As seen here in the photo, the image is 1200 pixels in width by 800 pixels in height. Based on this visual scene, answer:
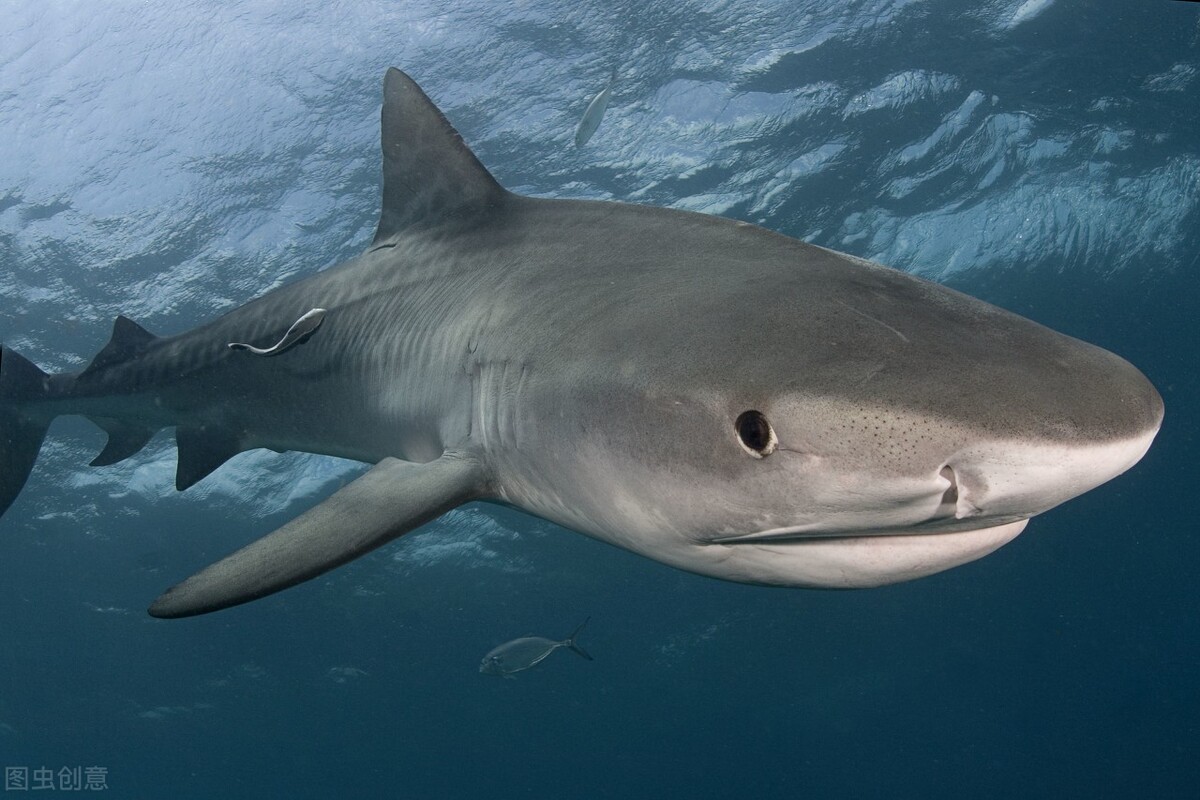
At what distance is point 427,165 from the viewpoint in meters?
4.09

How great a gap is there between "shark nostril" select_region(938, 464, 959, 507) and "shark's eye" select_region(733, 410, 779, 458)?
358 millimetres

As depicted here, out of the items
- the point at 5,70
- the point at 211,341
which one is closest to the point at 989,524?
the point at 211,341

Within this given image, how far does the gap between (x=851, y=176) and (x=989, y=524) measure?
15.3 metres

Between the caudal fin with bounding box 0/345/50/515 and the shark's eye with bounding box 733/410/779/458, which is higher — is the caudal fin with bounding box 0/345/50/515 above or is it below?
below

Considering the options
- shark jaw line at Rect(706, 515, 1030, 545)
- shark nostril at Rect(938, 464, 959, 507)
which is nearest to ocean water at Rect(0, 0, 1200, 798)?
shark jaw line at Rect(706, 515, 1030, 545)

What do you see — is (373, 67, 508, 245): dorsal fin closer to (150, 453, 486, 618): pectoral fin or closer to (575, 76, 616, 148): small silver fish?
(150, 453, 486, 618): pectoral fin

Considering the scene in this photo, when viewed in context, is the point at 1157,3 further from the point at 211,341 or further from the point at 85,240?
the point at 85,240

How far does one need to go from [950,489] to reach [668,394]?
722mm

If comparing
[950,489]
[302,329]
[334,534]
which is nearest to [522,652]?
[302,329]

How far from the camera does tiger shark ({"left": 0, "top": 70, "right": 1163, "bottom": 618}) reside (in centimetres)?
150

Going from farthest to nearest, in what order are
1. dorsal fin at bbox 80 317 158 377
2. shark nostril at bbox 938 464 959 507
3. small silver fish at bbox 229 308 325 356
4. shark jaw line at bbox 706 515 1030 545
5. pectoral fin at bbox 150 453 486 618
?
dorsal fin at bbox 80 317 158 377 → small silver fish at bbox 229 308 325 356 → pectoral fin at bbox 150 453 486 618 → shark jaw line at bbox 706 515 1030 545 → shark nostril at bbox 938 464 959 507

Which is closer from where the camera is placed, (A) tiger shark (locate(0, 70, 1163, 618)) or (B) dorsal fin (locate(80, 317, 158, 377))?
(A) tiger shark (locate(0, 70, 1163, 618))

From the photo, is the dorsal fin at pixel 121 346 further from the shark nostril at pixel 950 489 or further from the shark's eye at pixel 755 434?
the shark nostril at pixel 950 489

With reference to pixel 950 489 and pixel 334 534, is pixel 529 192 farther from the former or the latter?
pixel 950 489
